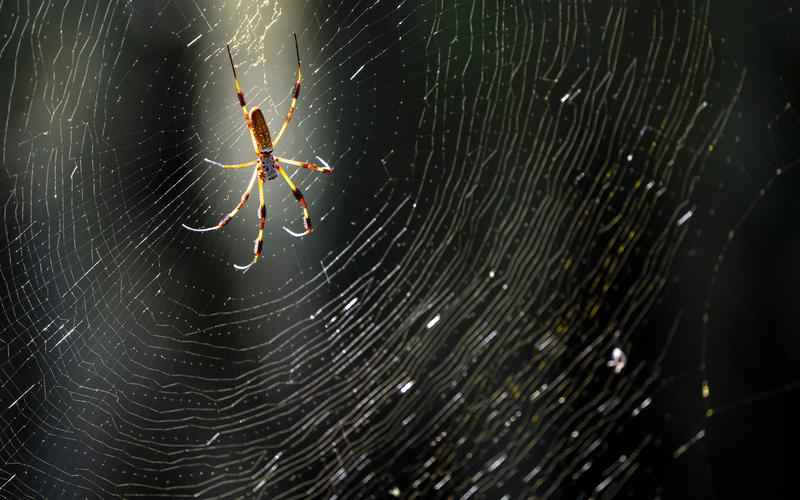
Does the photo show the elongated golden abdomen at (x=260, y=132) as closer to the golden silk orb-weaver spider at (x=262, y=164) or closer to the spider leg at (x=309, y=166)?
the golden silk orb-weaver spider at (x=262, y=164)

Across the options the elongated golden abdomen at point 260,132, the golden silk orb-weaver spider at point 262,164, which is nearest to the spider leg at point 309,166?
the golden silk orb-weaver spider at point 262,164

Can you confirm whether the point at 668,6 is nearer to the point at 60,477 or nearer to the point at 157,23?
the point at 157,23

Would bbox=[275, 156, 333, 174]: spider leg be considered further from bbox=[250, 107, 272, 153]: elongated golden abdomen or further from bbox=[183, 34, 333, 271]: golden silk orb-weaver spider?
bbox=[250, 107, 272, 153]: elongated golden abdomen

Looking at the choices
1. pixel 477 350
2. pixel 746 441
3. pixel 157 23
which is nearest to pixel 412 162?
pixel 477 350

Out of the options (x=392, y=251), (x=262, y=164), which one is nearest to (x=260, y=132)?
(x=262, y=164)

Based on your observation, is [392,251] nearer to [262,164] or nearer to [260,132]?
[262,164]

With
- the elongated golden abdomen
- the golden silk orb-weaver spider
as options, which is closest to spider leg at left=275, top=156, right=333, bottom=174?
the golden silk orb-weaver spider
